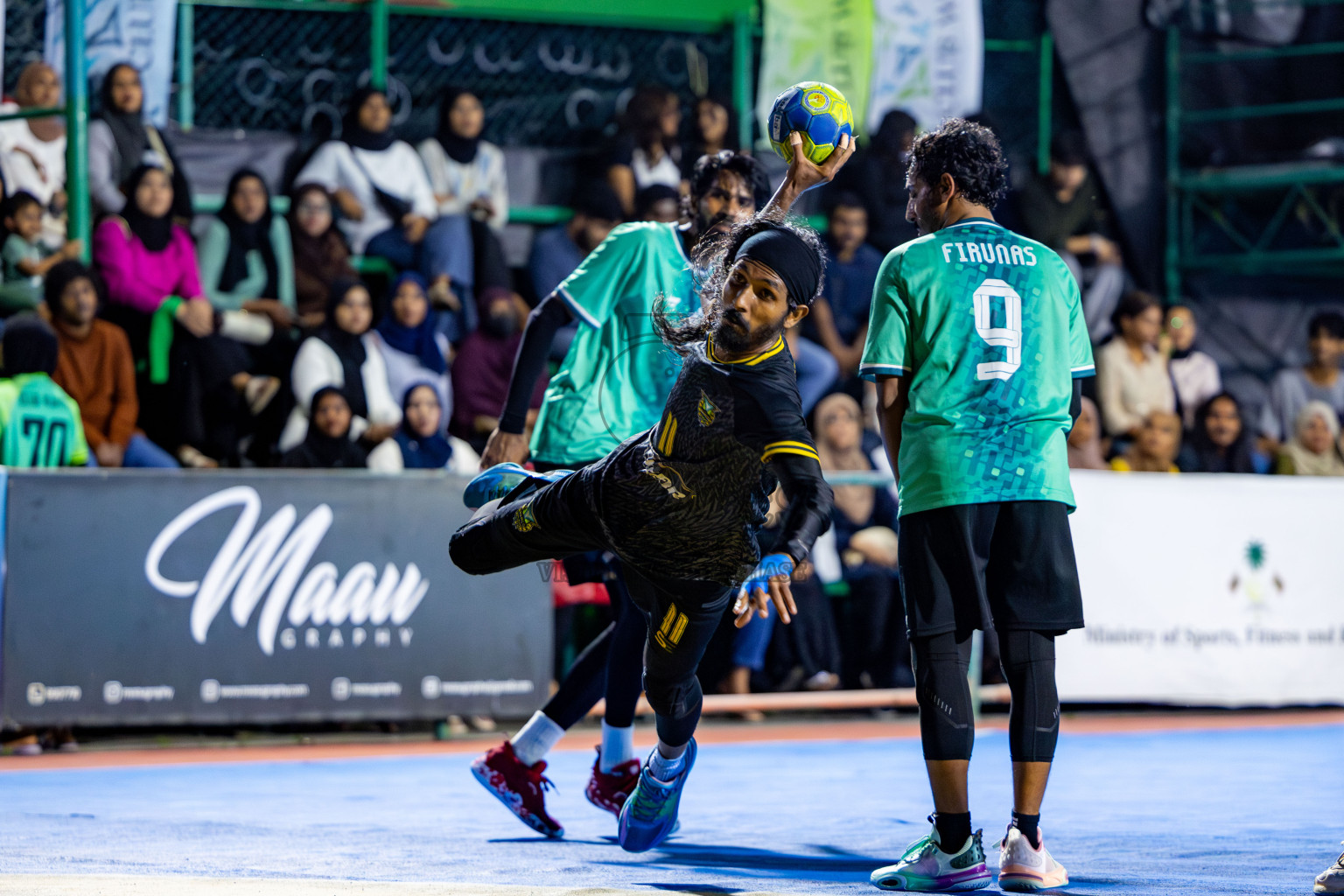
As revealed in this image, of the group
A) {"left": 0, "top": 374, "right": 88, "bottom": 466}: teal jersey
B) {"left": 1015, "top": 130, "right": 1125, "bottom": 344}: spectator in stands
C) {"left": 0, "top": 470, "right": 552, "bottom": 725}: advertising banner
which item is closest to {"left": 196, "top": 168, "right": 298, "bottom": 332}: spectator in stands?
{"left": 0, "top": 374, "right": 88, "bottom": 466}: teal jersey

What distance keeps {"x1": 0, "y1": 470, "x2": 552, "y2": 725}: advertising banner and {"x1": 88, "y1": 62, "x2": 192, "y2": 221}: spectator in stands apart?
9.42 ft

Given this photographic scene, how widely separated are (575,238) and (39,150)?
3.39 m

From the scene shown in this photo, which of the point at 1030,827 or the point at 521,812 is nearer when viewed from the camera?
the point at 1030,827

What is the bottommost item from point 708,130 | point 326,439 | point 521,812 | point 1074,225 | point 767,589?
point 521,812

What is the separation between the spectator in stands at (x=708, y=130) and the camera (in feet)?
36.5

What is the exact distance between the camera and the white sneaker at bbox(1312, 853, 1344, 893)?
3.79 meters

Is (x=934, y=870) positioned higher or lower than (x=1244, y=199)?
lower

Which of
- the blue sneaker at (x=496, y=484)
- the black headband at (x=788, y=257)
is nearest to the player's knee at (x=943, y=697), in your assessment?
the black headband at (x=788, y=257)

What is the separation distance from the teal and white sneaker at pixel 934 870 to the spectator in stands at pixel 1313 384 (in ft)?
27.7

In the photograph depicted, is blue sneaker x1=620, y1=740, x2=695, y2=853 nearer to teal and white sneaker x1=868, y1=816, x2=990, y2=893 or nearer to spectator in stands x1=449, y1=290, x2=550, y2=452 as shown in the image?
teal and white sneaker x1=868, y1=816, x2=990, y2=893

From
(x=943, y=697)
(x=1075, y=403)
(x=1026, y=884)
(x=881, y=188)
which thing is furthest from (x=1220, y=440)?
(x=1026, y=884)

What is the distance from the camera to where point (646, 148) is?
11.0 metres

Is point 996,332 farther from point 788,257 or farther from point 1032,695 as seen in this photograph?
point 1032,695

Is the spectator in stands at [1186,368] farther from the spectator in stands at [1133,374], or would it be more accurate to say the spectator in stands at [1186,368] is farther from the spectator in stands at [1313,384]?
the spectator in stands at [1313,384]
